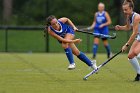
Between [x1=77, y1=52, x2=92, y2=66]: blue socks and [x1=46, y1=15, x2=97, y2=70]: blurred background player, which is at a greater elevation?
[x1=46, y1=15, x2=97, y2=70]: blurred background player

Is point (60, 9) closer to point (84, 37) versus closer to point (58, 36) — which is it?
point (84, 37)

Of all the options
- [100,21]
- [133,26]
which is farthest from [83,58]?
[100,21]

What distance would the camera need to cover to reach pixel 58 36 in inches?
509

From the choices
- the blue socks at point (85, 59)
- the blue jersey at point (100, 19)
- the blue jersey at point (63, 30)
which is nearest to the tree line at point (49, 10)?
the blue jersey at point (100, 19)

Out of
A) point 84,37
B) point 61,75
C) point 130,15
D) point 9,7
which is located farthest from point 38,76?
point 9,7

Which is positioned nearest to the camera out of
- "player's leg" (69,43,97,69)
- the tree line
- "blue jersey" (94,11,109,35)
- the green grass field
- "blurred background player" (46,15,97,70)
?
the green grass field

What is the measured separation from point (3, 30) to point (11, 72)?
40.3 feet

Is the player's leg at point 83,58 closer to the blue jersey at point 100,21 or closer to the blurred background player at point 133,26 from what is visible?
the blurred background player at point 133,26

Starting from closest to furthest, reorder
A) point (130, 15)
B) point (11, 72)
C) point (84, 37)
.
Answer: point (130, 15) < point (11, 72) < point (84, 37)

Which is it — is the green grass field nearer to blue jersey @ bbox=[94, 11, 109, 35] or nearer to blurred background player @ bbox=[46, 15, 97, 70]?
blurred background player @ bbox=[46, 15, 97, 70]

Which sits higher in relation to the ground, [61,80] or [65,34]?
[65,34]

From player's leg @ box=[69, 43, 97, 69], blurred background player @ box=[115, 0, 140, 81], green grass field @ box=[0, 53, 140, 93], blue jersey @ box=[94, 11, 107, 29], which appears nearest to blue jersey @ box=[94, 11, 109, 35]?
blue jersey @ box=[94, 11, 107, 29]

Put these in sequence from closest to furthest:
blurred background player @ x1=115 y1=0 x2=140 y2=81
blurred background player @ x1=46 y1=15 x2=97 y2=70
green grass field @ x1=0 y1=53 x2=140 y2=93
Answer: green grass field @ x1=0 y1=53 x2=140 y2=93, blurred background player @ x1=115 y1=0 x2=140 y2=81, blurred background player @ x1=46 y1=15 x2=97 y2=70

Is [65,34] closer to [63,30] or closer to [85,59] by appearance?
[63,30]
